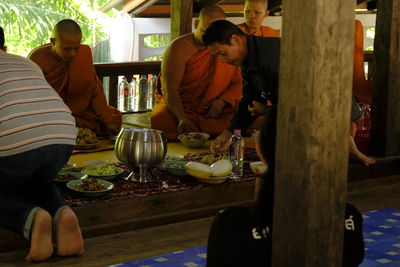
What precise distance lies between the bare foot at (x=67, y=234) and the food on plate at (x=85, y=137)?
2039 mm

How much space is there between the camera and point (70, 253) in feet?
11.5

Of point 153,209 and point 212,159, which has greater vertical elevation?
point 212,159

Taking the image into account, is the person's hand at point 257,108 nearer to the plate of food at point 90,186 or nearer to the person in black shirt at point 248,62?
the person in black shirt at point 248,62

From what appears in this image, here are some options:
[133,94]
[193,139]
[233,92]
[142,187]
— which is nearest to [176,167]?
[142,187]

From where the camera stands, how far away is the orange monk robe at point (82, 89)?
5902 millimetres

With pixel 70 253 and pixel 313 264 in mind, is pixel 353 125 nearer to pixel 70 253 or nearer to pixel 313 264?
pixel 70 253

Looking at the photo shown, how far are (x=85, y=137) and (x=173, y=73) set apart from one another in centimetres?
99

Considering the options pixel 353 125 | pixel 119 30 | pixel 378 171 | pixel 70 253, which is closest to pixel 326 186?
pixel 70 253

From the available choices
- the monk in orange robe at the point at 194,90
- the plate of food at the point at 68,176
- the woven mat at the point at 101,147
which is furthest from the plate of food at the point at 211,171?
the monk in orange robe at the point at 194,90

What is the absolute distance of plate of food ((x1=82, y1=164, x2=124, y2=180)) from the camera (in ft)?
14.1

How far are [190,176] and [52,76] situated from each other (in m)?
1.85

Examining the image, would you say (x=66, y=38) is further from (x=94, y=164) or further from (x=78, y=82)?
(x=94, y=164)

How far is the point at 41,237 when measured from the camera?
134 inches

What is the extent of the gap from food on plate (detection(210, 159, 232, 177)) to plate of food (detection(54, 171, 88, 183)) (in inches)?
29.3
